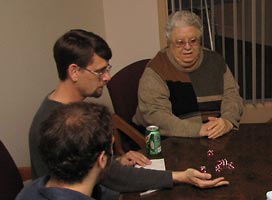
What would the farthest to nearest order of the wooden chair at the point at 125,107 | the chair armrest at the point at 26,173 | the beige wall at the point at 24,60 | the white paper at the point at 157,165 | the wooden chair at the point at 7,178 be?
1. the wooden chair at the point at 125,107
2. the beige wall at the point at 24,60
3. the chair armrest at the point at 26,173
4. the white paper at the point at 157,165
5. the wooden chair at the point at 7,178

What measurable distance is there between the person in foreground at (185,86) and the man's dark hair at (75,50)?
62 cm

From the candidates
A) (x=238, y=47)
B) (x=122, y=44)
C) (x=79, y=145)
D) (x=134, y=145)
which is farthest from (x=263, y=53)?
(x=79, y=145)

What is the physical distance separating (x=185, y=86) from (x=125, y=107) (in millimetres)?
447

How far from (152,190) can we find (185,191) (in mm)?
133

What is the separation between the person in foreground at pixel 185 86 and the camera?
2.44m

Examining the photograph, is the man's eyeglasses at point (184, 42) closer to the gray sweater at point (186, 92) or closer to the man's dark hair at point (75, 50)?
the gray sweater at point (186, 92)

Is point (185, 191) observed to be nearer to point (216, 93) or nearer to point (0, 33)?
point (216, 93)

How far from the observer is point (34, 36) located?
8.50 ft

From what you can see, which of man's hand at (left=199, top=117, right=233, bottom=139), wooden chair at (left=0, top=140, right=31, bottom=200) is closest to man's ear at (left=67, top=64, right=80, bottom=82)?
wooden chair at (left=0, top=140, right=31, bottom=200)

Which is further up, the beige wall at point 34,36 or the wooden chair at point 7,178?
the beige wall at point 34,36

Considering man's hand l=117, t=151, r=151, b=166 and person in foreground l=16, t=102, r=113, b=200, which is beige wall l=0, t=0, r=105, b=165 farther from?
person in foreground l=16, t=102, r=113, b=200

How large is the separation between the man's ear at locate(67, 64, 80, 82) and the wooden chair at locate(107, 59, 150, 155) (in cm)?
60

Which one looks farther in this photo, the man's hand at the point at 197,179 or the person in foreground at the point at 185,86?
the person in foreground at the point at 185,86

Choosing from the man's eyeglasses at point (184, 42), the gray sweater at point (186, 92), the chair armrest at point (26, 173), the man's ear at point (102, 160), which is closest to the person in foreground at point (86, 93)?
the chair armrest at point (26, 173)
